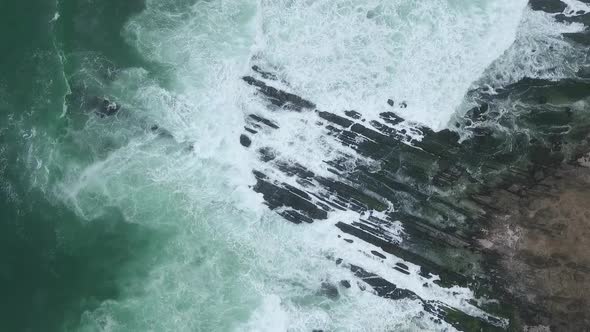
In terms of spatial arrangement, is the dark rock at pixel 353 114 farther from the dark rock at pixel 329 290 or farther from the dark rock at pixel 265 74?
the dark rock at pixel 329 290

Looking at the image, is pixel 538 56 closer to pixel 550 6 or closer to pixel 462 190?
pixel 550 6

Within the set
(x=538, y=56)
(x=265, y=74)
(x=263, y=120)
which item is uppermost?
(x=538, y=56)

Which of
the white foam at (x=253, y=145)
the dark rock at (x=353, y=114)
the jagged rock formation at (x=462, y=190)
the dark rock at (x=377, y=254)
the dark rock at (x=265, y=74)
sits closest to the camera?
the jagged rock formation at (x=462, y=190)

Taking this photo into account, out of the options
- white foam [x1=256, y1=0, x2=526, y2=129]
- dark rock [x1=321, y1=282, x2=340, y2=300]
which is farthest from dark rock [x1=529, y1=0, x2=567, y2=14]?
dark rock [x1=321, y1=282, x2=340, y2=300]

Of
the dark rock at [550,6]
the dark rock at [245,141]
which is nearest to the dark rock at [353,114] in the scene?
the dark rock at [245,141]

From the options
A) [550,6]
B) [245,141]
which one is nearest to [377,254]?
[245,141]
